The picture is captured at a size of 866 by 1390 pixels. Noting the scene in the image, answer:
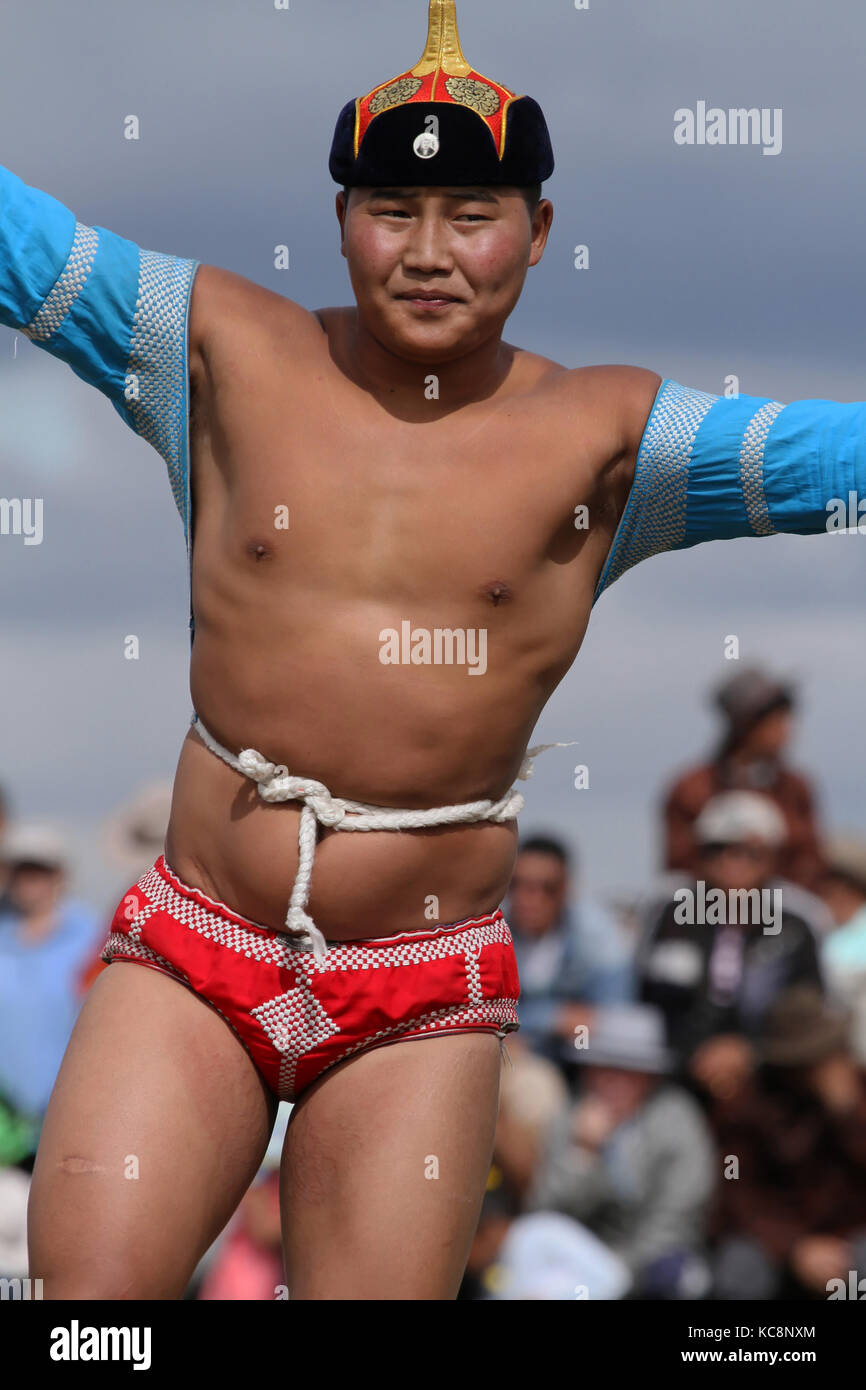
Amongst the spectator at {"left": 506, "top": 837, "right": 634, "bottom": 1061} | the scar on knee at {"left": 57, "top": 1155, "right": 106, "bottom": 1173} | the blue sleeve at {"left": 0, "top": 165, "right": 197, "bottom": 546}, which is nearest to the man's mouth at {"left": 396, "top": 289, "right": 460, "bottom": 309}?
the blue sleeve at {"left": 0, "top": 165, "right": 197, "bottom": 546}

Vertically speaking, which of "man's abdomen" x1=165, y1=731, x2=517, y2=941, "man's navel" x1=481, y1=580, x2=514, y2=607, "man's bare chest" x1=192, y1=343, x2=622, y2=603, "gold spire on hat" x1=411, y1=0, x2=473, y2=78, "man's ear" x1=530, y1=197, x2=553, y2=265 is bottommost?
"man's abdomen" x1=165, y1=731, x2=517, y2=941

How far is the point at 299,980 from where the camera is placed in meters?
3.19

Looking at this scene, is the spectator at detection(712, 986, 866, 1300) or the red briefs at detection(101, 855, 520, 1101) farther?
the spectator at detection(712, 986, 866, 1300)

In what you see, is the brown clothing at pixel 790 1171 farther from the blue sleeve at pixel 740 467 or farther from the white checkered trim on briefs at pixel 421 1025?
the blue sleeve at pixel 740 467

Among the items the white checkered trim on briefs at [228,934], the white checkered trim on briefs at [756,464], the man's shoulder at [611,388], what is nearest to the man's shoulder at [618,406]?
the man's shoulder at [611,388]

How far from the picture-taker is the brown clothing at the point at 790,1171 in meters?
5.64

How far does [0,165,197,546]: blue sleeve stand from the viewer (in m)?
3.18

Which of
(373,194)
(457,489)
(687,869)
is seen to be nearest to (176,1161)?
(457,489)

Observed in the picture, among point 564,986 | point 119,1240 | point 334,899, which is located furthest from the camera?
point 564,986

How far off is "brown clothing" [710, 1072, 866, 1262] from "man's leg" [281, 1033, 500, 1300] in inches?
105

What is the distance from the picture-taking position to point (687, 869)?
6.27 m

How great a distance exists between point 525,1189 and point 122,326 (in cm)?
344

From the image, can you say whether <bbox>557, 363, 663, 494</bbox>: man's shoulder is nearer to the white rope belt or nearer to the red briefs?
the white rope belt
